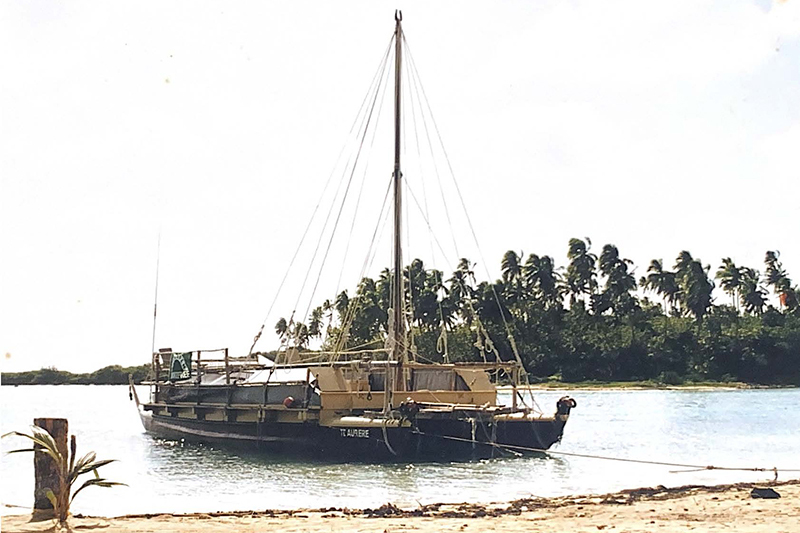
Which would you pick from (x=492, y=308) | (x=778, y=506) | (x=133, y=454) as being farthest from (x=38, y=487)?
(x=492, y=308)

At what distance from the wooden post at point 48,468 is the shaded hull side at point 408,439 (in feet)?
49.9

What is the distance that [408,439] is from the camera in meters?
28.5

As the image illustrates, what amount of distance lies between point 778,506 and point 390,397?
52.3ft

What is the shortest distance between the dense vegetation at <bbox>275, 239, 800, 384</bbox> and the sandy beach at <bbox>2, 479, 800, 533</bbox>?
76.1 metres

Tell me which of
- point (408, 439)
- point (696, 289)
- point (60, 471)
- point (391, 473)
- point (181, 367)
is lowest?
point (391, 473)

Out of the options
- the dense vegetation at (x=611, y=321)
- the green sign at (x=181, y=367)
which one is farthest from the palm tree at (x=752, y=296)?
the green sign at (x=181, y=367)

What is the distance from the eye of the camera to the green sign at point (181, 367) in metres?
38.4

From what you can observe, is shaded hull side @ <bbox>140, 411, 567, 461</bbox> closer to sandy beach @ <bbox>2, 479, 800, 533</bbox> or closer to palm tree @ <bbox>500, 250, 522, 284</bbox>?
sandy beach @ <bbox>2, 479, 800, 533</bbox>

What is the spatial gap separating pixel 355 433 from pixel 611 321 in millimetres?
87096

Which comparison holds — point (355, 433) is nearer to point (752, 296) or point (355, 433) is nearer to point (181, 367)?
point (181, 367)

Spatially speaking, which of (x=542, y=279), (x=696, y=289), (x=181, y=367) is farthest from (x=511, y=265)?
Result: (x=181, y=367)

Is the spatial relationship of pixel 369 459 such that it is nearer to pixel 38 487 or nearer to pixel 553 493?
pixel 553 493

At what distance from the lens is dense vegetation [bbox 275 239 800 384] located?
4016 inches

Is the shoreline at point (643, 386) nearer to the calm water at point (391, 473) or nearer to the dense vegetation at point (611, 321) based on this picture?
the dense vegetation at point (611, 321)
